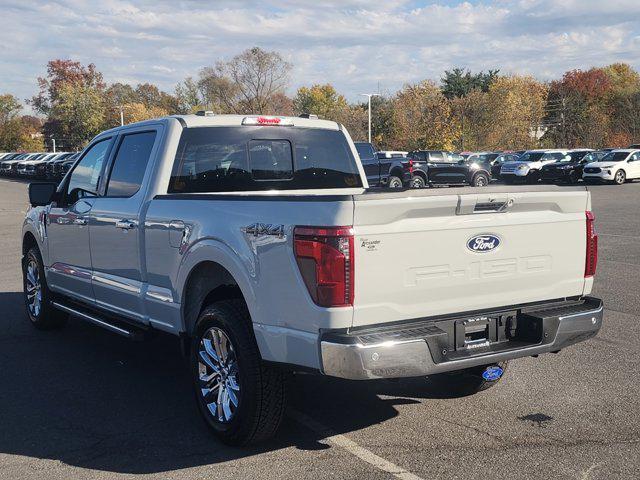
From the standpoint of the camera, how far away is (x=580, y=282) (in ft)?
15.1

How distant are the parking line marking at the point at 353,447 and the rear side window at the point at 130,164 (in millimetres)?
2137

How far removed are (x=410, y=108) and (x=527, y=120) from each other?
10.4 m

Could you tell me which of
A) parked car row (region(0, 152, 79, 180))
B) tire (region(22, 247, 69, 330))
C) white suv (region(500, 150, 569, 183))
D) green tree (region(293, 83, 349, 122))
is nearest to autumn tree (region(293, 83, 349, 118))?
green tree (region(293, 83, 349, 122))

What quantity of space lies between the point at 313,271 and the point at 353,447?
1267 mm

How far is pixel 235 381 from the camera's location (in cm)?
438

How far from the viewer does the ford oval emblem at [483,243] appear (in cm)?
411

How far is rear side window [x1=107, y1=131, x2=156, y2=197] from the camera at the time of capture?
18.5 feet

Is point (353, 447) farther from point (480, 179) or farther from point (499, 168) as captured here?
point (499, 168)

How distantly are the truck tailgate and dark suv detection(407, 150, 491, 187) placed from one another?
27.5 metres

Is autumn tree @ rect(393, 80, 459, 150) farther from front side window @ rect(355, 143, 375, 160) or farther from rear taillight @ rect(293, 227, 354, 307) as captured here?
rear taillight @ rect(293, 227, 354, 307)

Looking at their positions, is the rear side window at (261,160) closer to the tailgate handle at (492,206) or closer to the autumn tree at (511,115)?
the tailgate handle at (492,206)

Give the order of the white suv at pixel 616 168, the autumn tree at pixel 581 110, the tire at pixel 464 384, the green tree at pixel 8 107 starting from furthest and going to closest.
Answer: the green tree at pixel 8 107, the autumn tree at pixel 581 110, the white suv at pixel 616 168, the tire at pixel 464 384

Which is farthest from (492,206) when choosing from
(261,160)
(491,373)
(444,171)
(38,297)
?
(444,171)

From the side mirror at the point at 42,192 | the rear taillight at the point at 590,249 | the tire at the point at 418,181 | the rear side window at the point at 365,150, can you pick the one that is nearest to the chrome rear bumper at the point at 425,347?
the rear taillight at the point at 590,249
